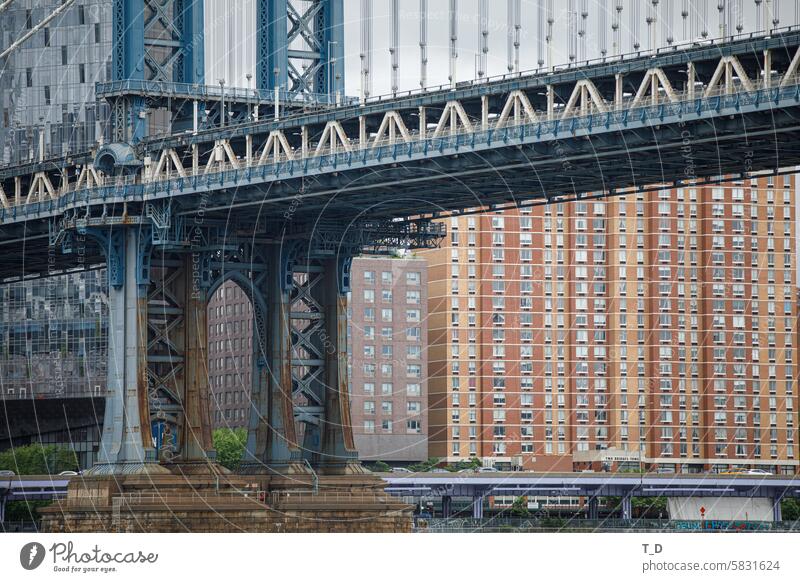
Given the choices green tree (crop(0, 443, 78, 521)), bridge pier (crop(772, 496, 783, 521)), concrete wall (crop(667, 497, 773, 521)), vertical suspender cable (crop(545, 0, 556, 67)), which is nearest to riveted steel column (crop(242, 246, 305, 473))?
vertical suspender cable (crop(545, 0, 556, 67))

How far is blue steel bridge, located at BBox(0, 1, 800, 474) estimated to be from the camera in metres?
111

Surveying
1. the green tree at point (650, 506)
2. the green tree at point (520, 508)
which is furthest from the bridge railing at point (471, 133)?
the green tree at point (650, 506)

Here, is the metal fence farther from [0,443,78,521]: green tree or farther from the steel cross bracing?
[0,443,78,521]: green tree

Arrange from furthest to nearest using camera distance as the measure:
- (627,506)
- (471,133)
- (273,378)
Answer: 1. (627,506)
2. (273,378)
3. (471,133)

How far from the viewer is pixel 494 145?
11525cm

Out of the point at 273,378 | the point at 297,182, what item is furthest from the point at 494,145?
the point at 273,378

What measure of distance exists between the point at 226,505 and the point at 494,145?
3185 centimetres

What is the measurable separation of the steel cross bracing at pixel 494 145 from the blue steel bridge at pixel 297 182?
6.1 inches

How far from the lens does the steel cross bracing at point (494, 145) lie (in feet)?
348

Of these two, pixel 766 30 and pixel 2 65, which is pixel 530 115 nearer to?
pixel 766 30

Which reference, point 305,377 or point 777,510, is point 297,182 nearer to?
point 305,377
